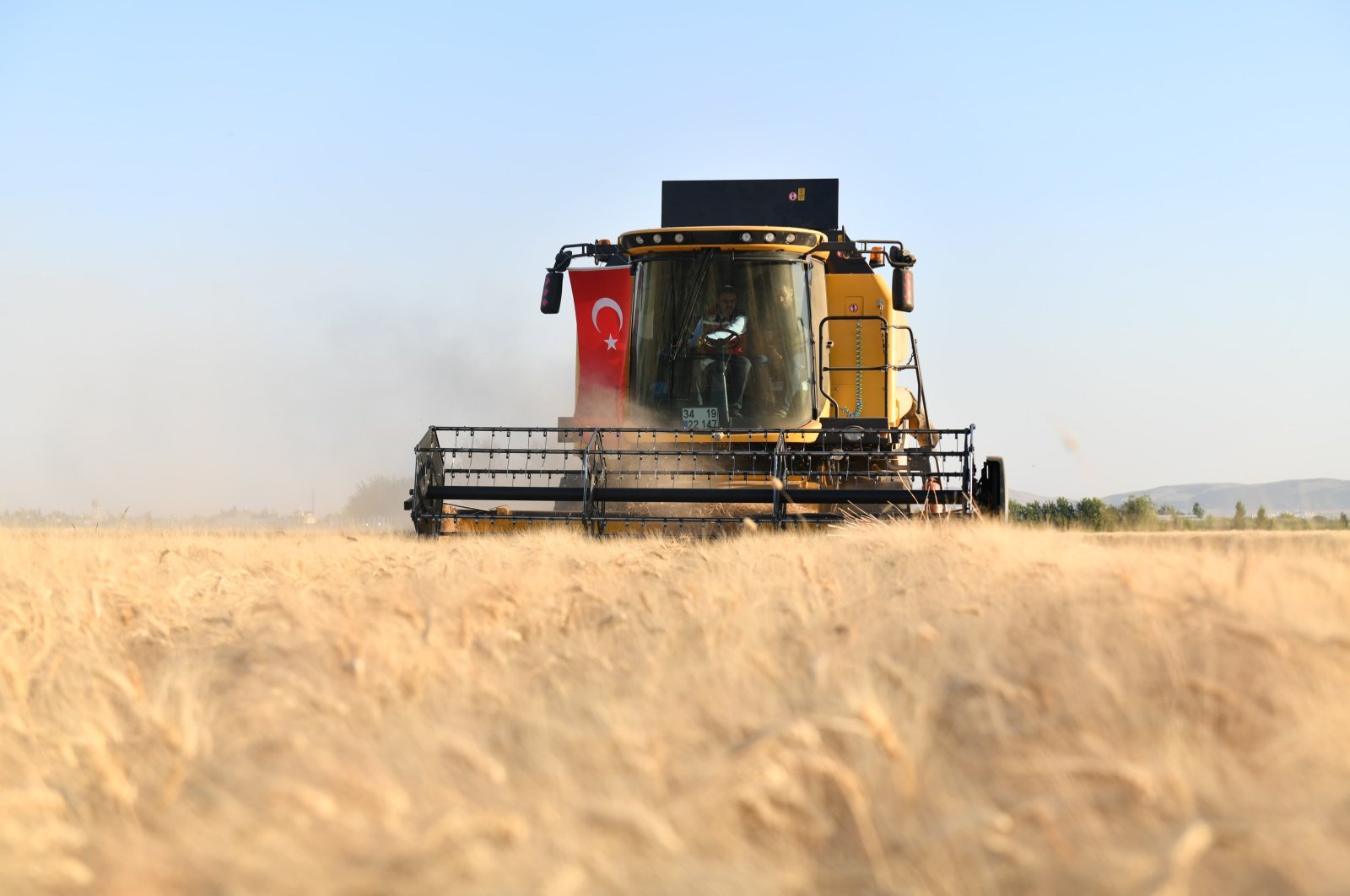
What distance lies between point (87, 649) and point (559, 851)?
246 cm

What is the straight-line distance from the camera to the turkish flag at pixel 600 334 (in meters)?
12.3

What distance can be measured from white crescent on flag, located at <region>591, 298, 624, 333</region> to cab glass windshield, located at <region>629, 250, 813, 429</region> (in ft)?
5.08

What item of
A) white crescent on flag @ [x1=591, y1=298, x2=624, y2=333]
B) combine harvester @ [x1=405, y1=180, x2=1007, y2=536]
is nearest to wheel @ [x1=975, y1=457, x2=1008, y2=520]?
combine harvester @ [x1=405, y1=180, x2=1007, y2=536]

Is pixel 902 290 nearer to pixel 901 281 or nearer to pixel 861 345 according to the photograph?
pixel 901 281

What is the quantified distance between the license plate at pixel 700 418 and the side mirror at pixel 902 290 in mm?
1768

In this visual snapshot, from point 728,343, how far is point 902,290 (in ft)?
5.07

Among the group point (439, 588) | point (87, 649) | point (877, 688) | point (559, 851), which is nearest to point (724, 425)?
point (439, 588)

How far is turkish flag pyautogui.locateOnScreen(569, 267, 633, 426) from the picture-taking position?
1234cm

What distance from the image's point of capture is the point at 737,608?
11.2 ft

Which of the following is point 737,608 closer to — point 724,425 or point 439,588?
point 439,588

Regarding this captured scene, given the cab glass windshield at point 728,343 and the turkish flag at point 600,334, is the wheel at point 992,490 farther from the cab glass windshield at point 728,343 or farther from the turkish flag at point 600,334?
the turkish flag at point 600,334

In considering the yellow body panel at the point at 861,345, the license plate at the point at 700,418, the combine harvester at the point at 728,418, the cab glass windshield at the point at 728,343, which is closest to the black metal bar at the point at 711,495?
the combine harvester at the point at 728,418

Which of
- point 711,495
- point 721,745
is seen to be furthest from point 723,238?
point 721,745

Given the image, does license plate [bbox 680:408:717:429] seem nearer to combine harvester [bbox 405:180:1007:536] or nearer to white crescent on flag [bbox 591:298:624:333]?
combine harvester [bbox 405:180:1007:536]
